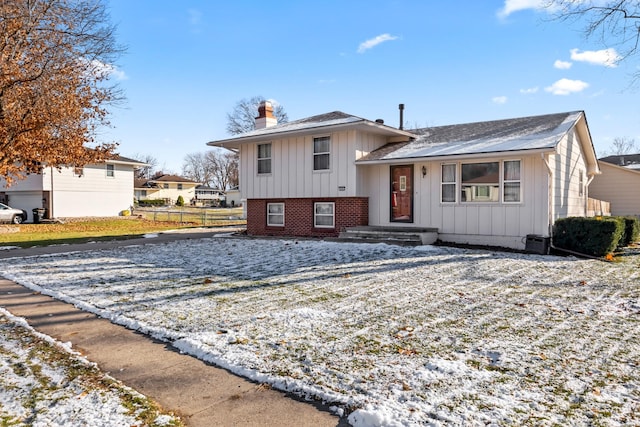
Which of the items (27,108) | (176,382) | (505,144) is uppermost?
(27,108)

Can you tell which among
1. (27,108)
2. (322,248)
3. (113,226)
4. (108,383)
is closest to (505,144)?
(322,248)

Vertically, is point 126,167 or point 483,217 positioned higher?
point 126,167

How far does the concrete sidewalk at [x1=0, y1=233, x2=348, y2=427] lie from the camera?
3061 mm

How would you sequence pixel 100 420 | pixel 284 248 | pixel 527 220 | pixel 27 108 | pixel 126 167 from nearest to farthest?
pixel 100 420 < pixel 527 220 < pixel 284 248 < pixel 27 108 < pixel 126 167

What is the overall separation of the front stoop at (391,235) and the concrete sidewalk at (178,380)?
8.90 m

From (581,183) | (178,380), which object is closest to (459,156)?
(581,183)

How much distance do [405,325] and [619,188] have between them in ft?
71.1

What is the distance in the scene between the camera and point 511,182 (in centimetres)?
1205

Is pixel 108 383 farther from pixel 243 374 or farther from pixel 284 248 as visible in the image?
pixel 284 248

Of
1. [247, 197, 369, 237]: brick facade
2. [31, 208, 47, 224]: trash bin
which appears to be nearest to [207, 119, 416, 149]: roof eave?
[247, 197, 369, 237]: brick facade

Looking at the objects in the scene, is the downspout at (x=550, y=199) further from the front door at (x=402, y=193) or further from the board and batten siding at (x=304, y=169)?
the board and batten siding at (x=304, y=169)

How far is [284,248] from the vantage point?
12.5 m

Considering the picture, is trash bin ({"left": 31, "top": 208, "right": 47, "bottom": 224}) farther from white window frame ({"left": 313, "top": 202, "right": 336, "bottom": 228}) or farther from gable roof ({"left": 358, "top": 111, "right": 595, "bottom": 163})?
gable roof ({"left": 358, "top": 111, "right": 595, "bottom": 163})

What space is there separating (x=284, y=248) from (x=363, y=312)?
7.06 metres
